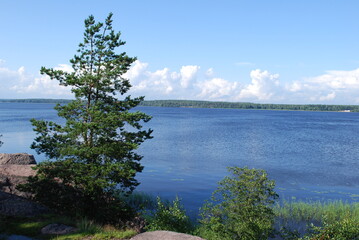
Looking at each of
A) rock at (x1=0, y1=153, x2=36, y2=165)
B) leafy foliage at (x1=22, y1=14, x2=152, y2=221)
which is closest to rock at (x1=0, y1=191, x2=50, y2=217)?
leafy foliage at (x1=22, y1=14, x2=152, y2=221)

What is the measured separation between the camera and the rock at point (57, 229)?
503 inches

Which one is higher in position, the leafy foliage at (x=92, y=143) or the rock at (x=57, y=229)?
the leafy foliage at (x=92, y=143)

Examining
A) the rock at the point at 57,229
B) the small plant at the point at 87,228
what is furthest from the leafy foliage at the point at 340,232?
the rock at the point at 57,229

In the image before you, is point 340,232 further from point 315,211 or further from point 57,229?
point 315,211

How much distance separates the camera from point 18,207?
15008 millimetres

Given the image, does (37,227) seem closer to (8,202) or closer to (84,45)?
(8,202)

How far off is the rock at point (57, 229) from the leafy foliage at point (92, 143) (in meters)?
2.27

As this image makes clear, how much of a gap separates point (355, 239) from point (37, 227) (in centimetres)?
1274

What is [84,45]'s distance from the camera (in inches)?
702

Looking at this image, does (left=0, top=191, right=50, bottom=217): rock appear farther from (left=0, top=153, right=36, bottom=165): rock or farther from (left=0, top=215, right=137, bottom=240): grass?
(left=0, top=153, right=36, bottom=165): rock

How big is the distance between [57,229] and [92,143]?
489cm

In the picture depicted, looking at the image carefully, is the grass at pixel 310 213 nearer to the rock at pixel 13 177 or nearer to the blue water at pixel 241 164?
the blue water at pixel 241 164

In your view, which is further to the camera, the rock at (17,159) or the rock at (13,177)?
the rock at (17,159)

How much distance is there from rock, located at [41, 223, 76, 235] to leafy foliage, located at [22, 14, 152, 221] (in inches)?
89.5
